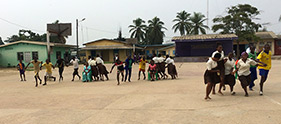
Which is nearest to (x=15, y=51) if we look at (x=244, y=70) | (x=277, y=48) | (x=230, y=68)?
(x=230, y=68)

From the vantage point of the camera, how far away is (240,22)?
32.9 meters

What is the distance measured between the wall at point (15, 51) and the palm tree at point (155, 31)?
28243 millimetres

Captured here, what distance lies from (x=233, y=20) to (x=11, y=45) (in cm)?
3084

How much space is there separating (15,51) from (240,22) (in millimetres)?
31576

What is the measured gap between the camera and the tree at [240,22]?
106 ft

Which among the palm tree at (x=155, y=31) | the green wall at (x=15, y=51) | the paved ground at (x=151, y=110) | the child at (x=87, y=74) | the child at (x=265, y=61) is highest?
the palm tree at (x=155, y=31)

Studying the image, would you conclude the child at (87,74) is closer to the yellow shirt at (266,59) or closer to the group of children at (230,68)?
the group of children at (230,68)

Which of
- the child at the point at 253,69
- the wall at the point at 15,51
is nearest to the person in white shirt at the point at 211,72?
the child at the point at 253,69

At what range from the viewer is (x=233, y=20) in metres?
32.6

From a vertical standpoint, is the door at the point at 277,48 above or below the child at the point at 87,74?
above

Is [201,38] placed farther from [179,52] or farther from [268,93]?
[268,93]

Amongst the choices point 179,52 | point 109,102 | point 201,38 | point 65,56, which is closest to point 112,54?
point 65,56

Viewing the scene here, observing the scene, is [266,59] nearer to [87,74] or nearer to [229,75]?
[229,75]

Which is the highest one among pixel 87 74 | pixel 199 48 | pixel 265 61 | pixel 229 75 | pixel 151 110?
pixel 199 48
